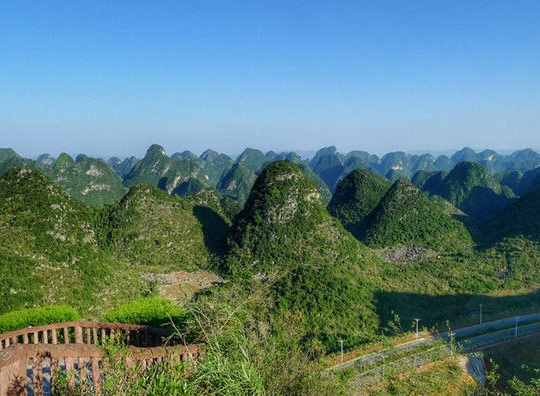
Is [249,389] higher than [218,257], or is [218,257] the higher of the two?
[249,389]

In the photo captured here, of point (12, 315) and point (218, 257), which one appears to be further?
point (218, 257)

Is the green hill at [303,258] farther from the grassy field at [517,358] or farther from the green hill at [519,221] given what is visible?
the green hill at [519,221]

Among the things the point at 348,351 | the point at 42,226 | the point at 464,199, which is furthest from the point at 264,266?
the point at 464,199

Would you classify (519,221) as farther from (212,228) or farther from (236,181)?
(236,181)

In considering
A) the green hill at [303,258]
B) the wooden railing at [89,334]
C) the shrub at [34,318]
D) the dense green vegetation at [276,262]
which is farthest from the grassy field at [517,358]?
the shrub at [34,318]

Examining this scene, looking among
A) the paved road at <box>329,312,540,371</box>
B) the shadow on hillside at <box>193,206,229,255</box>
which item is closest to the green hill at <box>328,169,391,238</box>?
the shadow on hillside at <box>193,206,229,255</box>

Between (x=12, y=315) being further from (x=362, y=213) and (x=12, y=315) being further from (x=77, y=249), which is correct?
(x=362, y=213)
